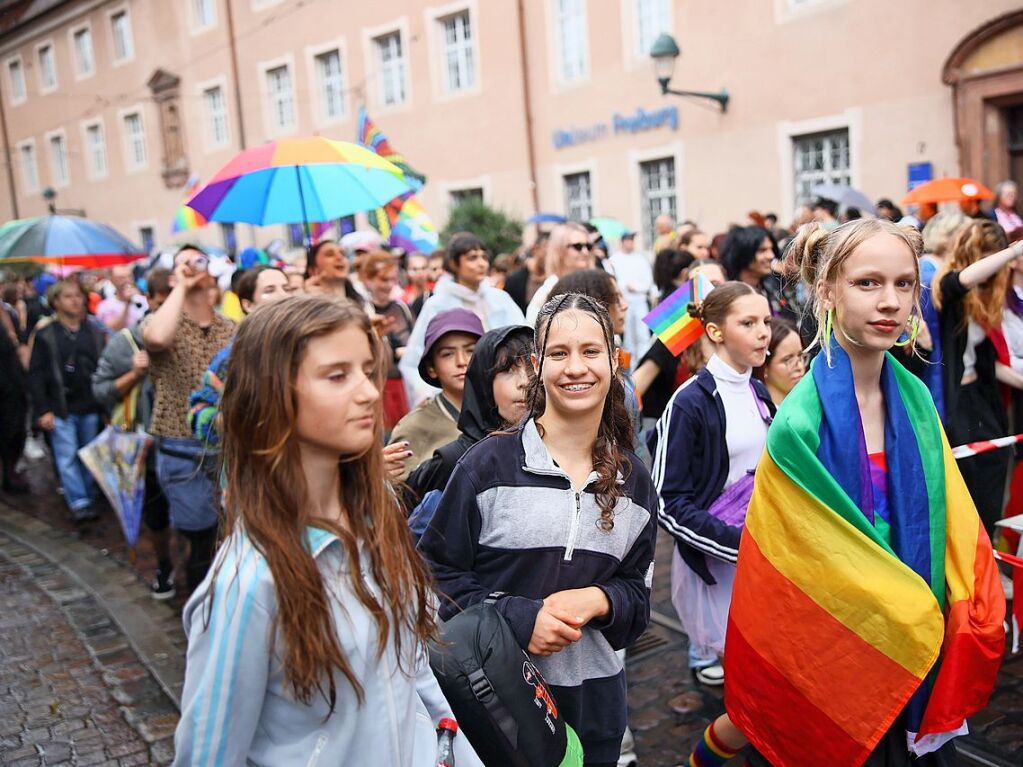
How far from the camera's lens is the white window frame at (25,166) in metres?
38.5

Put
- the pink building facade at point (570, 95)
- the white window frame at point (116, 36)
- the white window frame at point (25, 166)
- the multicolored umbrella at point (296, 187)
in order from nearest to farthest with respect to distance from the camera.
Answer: the multicolored umbrella at point (296, 187)
the pink building facade at point (570, 95)
the white window frame at point (116, 36)
the white window frame at point (25, 166)

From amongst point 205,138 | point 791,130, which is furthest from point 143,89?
point 791,130

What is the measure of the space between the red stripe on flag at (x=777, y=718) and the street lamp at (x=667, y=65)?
13.5 meters

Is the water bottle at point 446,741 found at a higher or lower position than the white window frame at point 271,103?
lower

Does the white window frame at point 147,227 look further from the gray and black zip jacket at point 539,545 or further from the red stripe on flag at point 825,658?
the red stripe on flag at point 825,658

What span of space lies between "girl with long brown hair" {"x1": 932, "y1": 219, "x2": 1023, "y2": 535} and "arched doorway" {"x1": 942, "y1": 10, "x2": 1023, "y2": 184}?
328 inches

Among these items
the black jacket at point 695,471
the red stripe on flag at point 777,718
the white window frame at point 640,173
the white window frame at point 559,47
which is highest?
the white window frame at point 559,47

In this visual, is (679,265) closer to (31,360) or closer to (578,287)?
(578,287)

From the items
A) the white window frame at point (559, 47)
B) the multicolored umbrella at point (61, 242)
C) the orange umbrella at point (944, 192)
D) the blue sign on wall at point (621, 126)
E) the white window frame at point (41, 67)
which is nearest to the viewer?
the multicolored umbrella at point (61, 242)

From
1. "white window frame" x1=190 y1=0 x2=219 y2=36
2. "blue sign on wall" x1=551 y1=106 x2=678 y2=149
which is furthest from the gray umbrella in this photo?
"white window frame" x1=190 y1=0 x2=219 y2=36

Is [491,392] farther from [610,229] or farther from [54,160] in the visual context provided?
[54,160]

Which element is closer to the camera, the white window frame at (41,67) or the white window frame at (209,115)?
the white window frame at (209,115)

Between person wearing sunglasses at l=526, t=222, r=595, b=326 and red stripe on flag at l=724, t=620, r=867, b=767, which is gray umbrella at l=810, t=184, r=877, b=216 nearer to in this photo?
person wearing sunglasses at l=526, t=222, r=595, b=326

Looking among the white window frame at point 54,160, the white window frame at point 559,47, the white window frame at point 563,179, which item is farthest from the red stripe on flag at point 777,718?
the white window frame at point 54,160
